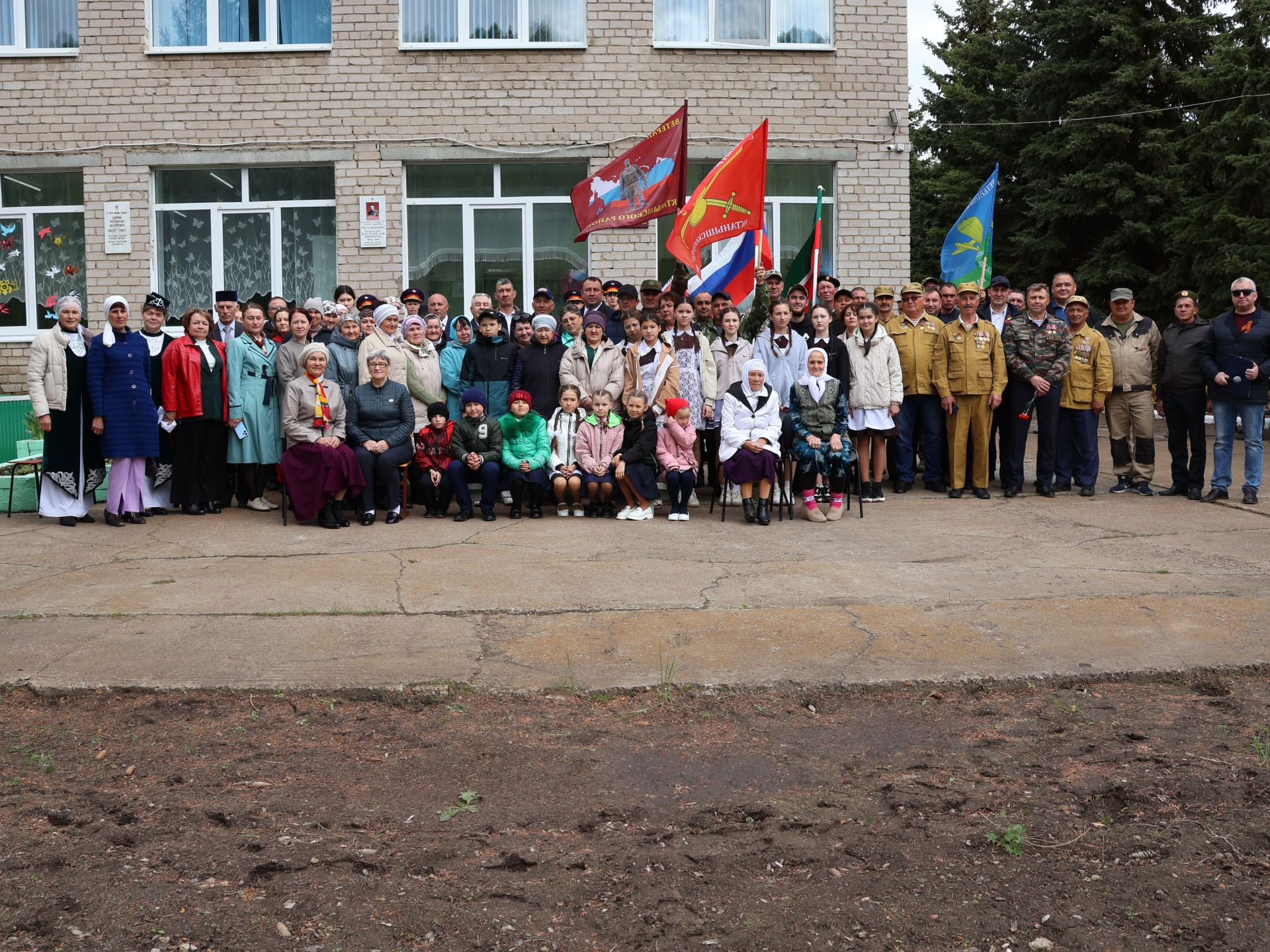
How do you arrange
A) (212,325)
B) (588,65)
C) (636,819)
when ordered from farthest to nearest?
(588,65) → (212,325) → (636,819)

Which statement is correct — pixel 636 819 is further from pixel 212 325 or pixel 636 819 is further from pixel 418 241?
pixel 418 241

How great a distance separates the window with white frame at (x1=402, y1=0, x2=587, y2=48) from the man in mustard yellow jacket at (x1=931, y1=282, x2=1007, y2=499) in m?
6.85

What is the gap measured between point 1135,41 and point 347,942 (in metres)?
27.4

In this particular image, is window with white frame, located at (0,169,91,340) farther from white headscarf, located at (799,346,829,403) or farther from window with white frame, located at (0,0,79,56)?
white headscarf, located at (799,346,829,403)

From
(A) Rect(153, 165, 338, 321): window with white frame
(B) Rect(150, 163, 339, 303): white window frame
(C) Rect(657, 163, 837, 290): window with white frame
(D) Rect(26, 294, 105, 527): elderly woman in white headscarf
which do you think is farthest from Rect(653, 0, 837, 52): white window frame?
(D) Rect(26, 294, 105, 527): elderly woman in white headscarf

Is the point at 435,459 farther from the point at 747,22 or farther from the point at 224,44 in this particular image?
the point at 747,22

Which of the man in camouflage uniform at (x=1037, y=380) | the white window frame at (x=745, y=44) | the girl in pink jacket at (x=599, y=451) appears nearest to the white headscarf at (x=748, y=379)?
the girl in pink jacket at (x=599, y=451)

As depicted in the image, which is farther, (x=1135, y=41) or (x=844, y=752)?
(x=1135, y=41)

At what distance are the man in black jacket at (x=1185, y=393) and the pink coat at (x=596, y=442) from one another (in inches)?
209

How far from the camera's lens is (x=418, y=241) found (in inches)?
627

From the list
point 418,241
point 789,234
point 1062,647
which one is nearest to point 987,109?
point 789,234

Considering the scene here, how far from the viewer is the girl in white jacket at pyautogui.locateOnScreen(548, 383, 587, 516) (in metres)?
10.8

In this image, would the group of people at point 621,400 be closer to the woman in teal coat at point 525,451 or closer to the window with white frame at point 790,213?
the woman in teal coat at point 525,451

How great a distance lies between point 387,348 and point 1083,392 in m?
6.70
